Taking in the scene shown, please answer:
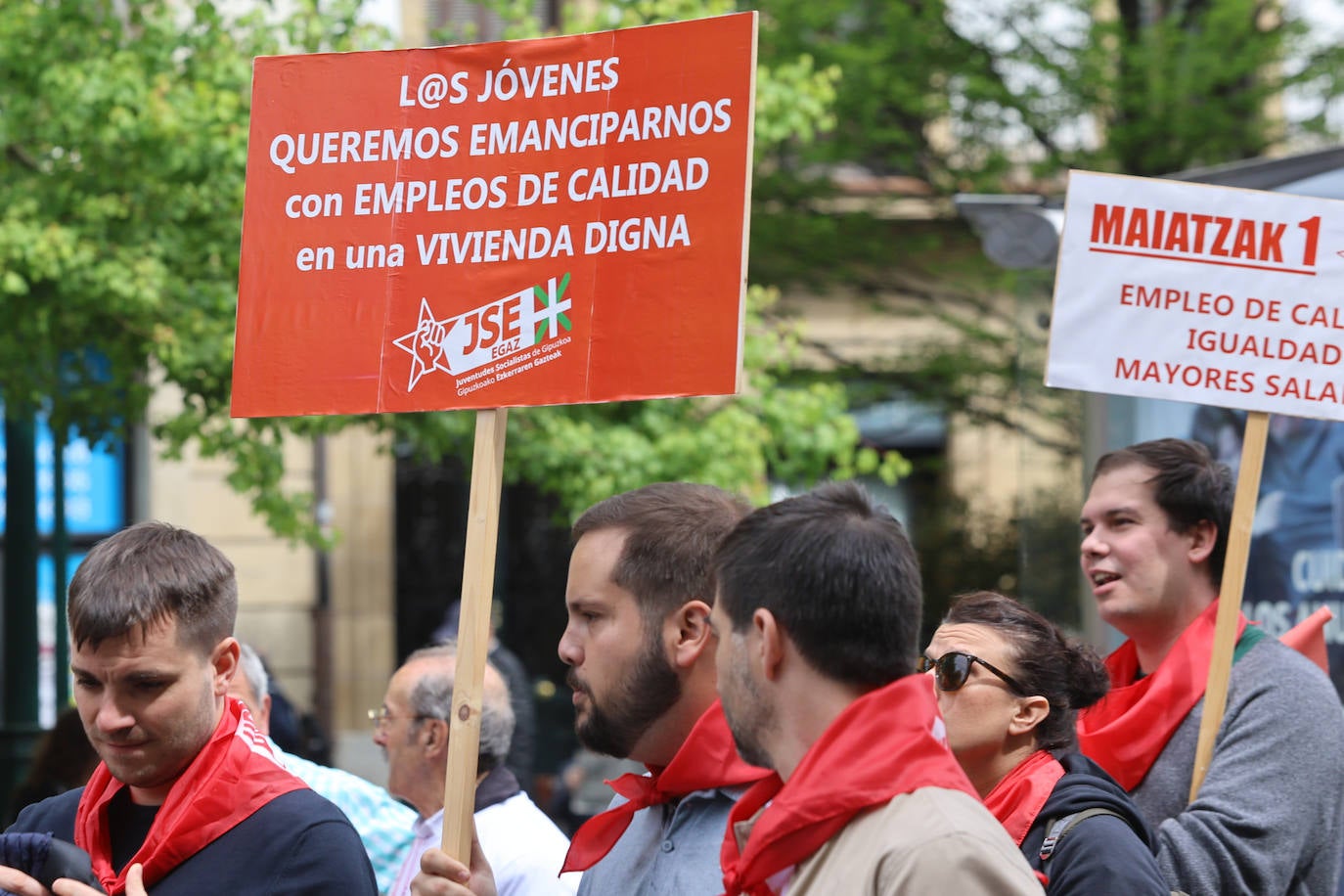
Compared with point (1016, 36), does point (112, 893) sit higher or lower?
lower

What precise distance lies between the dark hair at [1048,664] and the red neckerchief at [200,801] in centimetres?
140

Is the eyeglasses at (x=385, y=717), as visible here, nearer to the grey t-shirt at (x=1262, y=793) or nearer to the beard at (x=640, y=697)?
the beard at (x=640, y=697)

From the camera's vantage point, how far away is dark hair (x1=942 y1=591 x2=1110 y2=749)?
3.37 meters

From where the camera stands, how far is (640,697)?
122 inches

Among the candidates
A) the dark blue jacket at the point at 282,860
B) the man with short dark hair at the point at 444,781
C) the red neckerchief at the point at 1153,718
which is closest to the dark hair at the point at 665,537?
the dark blue jacket at the point at 282,860

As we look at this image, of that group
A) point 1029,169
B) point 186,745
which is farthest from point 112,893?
point 1029,169

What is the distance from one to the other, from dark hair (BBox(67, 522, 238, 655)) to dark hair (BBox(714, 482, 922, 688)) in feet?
3.53

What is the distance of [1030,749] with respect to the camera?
11.0 ft

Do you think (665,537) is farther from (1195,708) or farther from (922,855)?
(1195,708)

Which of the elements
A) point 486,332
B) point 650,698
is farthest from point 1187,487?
point 486,332

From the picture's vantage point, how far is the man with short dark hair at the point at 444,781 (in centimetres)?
400

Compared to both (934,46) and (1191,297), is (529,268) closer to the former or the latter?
(1191,297)

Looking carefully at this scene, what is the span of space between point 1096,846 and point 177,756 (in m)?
1.60

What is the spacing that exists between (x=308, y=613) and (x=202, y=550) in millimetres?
12986
